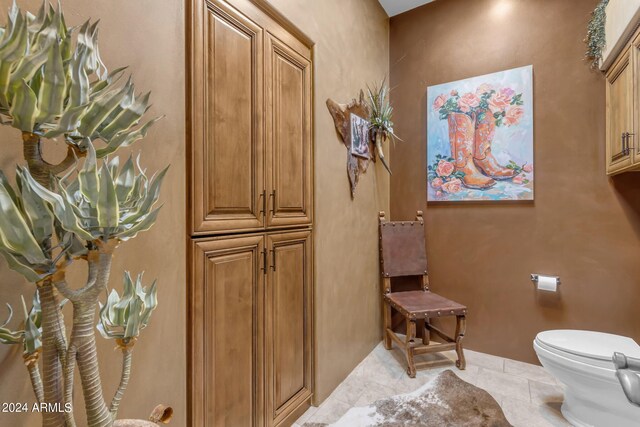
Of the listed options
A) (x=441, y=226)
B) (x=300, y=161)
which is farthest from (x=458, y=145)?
(x=300, y=161)

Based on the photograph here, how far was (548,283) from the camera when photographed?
233cm

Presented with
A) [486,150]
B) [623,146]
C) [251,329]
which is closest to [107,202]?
[251,329]

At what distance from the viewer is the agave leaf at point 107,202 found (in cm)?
51

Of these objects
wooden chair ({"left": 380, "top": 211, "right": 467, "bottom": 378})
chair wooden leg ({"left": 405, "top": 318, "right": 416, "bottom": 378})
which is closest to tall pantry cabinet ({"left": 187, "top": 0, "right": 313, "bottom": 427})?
chair wooden leg ({"left": 405, "top": 318, "right": 416, "bottom": 378})

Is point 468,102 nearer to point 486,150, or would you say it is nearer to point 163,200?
point 486,150

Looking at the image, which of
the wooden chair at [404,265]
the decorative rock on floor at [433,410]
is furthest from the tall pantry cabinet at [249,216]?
the wooden chair at [404,265]

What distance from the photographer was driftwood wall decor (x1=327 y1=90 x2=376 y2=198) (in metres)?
2.14

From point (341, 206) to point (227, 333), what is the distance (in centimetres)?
122

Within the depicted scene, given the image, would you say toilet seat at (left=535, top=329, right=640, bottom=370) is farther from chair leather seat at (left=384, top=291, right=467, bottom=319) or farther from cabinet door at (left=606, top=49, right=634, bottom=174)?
cabinet door at (left=606, top=49, right=634, bottom=174)

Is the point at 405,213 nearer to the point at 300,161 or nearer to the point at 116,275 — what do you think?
the point at 300,161

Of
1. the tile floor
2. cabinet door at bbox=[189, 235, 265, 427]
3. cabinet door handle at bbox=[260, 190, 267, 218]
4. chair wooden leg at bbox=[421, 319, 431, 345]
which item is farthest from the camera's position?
chair wooden leg at bbox=[421, 319, 431, 345]

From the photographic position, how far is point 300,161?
1.81 metres

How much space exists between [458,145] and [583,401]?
6.51 feet

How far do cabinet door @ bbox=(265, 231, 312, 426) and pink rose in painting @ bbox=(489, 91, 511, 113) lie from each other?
6.58 ft
